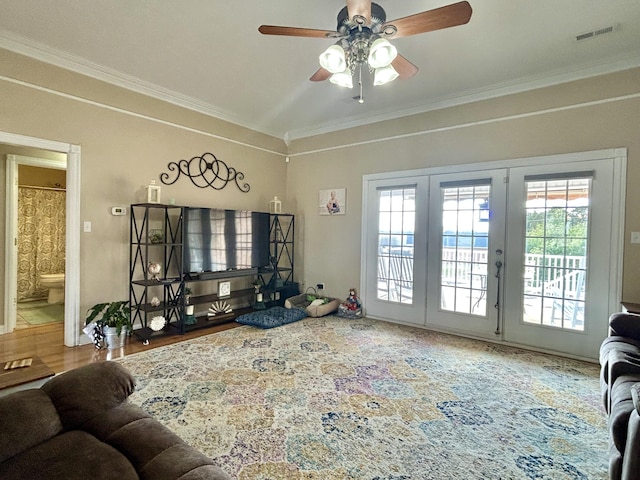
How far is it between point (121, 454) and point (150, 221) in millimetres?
3313

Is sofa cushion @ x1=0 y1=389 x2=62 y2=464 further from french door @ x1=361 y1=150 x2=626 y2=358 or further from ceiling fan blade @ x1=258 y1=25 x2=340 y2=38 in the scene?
french door @ x1=361 y1=150 x2=626 y2=358

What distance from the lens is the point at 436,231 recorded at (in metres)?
4.13

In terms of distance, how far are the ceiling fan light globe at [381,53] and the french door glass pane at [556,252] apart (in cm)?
237

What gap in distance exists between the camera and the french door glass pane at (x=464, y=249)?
383 cm

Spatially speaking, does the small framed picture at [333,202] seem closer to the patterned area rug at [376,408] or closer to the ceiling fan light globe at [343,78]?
the patterned area rug at [376,408]

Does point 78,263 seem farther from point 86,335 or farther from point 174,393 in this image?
point 174,393

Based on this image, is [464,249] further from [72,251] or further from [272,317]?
[72,251]

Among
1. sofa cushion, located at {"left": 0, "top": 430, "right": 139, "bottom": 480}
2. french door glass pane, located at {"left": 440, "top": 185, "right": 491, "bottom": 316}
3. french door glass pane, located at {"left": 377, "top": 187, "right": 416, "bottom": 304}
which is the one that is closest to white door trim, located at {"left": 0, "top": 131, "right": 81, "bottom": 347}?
sofa cushion, located at {"left": 0, "top": 430, "right": 139, "bottom": 480}

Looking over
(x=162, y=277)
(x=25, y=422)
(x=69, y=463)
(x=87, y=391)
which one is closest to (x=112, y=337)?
(x=162, y=277)

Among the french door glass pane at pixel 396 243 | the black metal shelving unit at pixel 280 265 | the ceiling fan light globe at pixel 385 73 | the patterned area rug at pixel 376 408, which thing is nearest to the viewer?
the patterned area rug at pixel 376 408

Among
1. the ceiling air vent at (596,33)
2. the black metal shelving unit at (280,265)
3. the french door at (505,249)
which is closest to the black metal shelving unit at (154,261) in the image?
the black metal shelving unit at (280,265)

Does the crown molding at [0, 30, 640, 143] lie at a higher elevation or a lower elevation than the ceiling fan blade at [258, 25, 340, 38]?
higher

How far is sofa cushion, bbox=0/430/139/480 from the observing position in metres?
1.02

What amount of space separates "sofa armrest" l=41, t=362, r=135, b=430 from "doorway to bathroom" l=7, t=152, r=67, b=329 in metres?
4.52
